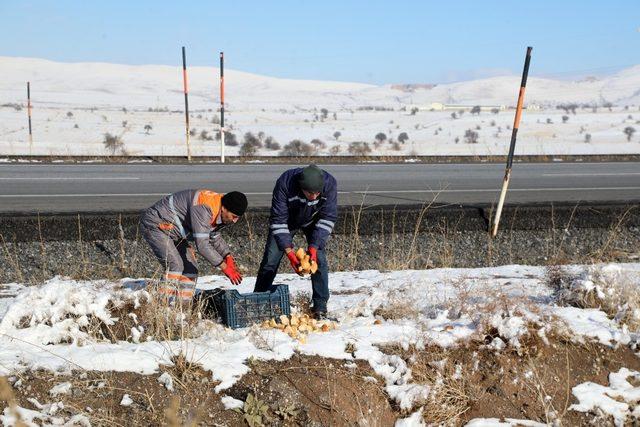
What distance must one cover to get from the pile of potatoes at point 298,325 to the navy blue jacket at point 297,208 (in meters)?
0.69

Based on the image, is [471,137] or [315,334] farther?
[471,137]

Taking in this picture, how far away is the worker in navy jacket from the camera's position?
21.2 ft

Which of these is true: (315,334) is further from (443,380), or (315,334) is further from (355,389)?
(443,380)

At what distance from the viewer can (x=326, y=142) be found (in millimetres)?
36000

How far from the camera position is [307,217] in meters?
6.61

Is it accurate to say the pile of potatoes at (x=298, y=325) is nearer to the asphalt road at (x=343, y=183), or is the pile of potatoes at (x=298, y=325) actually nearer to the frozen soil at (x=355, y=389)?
the frozen soil at (x=355, y=389)

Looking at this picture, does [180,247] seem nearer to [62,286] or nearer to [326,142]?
[62,286]

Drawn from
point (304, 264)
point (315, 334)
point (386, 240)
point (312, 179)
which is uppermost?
point (312, 179)

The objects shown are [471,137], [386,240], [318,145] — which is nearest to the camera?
[386,240]

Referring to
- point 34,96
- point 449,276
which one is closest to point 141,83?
point 34,96

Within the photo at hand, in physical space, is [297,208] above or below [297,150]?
above

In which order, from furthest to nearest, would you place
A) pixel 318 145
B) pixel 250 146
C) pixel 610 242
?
1. pixel 318 145
2. pixel 250 146
3. pixel 610 242

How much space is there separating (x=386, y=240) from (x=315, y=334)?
13.2 feet

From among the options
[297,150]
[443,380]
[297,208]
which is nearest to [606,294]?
[443,380]
